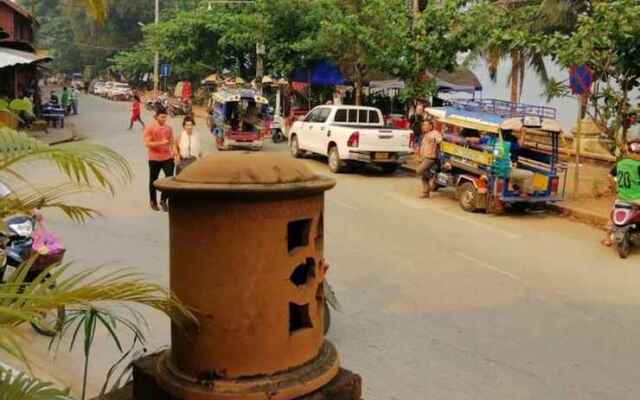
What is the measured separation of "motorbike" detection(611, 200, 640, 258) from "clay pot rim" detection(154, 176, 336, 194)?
25.9 ft

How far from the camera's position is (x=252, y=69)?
4053 centimetres

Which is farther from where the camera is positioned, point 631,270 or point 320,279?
point 631,270

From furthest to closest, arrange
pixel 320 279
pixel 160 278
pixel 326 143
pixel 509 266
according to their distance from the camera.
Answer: pixel 326 143 < pixel 509 266 < pixel 160 278 < pixel 320 279

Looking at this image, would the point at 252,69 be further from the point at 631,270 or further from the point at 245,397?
the point at 245,397

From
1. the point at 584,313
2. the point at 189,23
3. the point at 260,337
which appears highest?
the point at 189,23

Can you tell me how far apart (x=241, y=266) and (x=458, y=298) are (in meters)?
5.18

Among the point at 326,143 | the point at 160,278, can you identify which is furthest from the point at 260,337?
the point at 326,143

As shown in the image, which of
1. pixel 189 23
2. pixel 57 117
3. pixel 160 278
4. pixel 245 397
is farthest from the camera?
pixel 189 23

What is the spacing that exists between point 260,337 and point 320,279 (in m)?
0.37

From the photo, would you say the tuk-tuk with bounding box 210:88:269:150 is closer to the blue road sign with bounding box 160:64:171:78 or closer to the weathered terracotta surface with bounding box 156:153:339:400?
the weathered terracotta surface with bounding box 156:153:339:400

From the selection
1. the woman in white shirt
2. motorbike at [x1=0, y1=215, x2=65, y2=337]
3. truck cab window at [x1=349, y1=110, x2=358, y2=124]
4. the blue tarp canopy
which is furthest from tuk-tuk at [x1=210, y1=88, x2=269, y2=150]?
motorbike at [x1=0, y1=215, x2=65, y2=337]

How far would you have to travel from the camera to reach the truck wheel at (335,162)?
17.5 metres

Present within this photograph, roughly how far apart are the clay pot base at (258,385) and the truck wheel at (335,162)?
580 inches

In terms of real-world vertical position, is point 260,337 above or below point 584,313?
above
